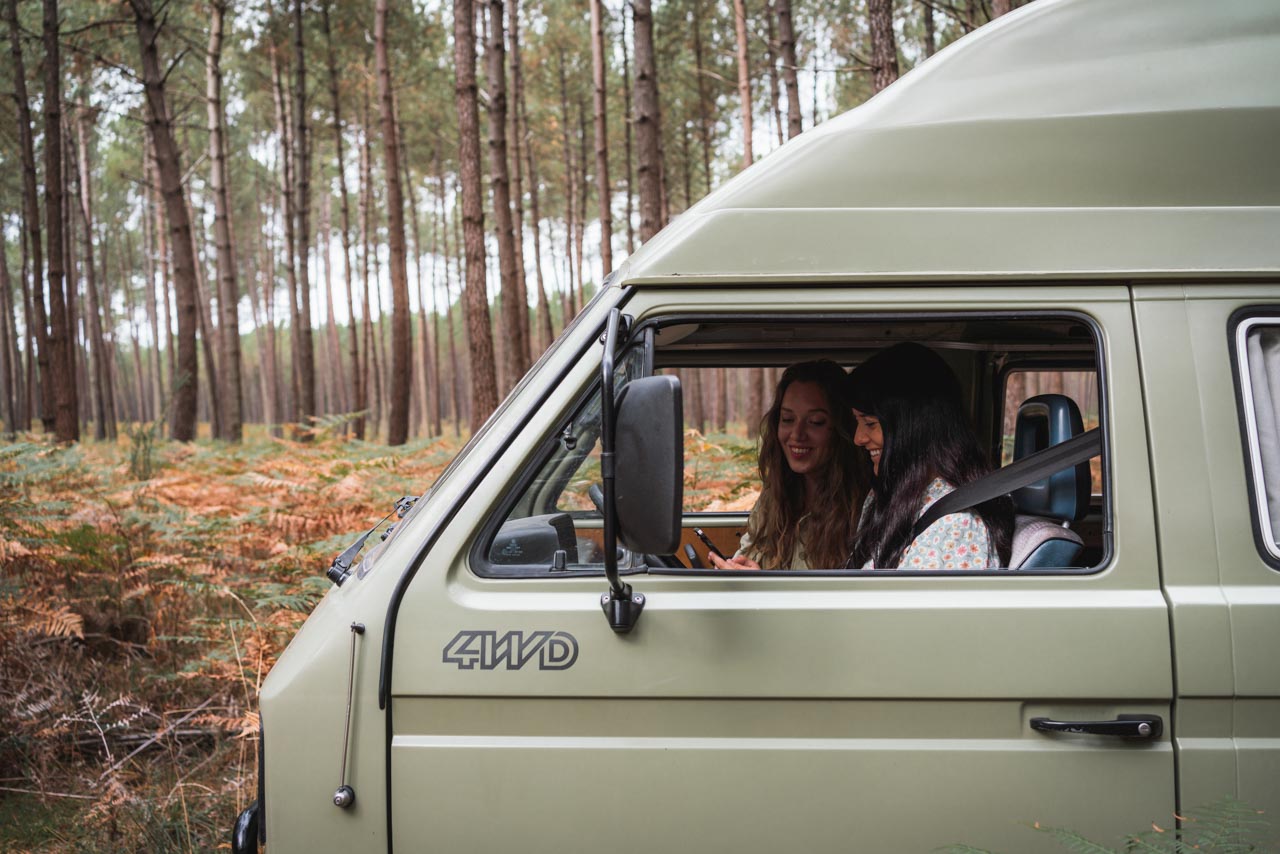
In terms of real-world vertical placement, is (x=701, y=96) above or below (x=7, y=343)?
above

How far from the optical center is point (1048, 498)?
2.94 meters

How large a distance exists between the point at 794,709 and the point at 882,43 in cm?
744

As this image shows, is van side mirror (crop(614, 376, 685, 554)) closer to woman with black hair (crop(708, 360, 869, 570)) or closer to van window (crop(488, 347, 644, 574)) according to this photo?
van window (crop(488, 347, 644, 574))

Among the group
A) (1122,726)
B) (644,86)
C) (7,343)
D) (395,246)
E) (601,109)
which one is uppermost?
(601,109)

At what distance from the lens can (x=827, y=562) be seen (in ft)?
9.93

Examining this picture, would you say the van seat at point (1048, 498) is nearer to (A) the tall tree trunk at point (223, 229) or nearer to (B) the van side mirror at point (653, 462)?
(B) the van side mirror at point (653, 462)

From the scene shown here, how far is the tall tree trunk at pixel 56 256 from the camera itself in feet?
49.5

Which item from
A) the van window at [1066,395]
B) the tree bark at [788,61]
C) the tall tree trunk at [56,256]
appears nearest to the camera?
the van window at [1066,395]

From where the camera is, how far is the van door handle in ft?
6.77

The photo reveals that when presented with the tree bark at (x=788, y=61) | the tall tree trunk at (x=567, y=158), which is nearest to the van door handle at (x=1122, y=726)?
the tree bark at (x=788, y=61)

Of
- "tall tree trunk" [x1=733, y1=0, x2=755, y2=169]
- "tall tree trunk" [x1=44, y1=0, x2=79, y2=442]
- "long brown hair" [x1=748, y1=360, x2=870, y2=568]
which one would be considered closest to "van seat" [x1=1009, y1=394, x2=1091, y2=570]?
"long brown hair" [x1=748, y1=360, x2=870, y2=568]

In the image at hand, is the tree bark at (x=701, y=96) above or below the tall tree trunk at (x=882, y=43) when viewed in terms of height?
above

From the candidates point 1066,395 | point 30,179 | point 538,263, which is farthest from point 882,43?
point 538,263

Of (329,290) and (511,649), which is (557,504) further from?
(329,290)
